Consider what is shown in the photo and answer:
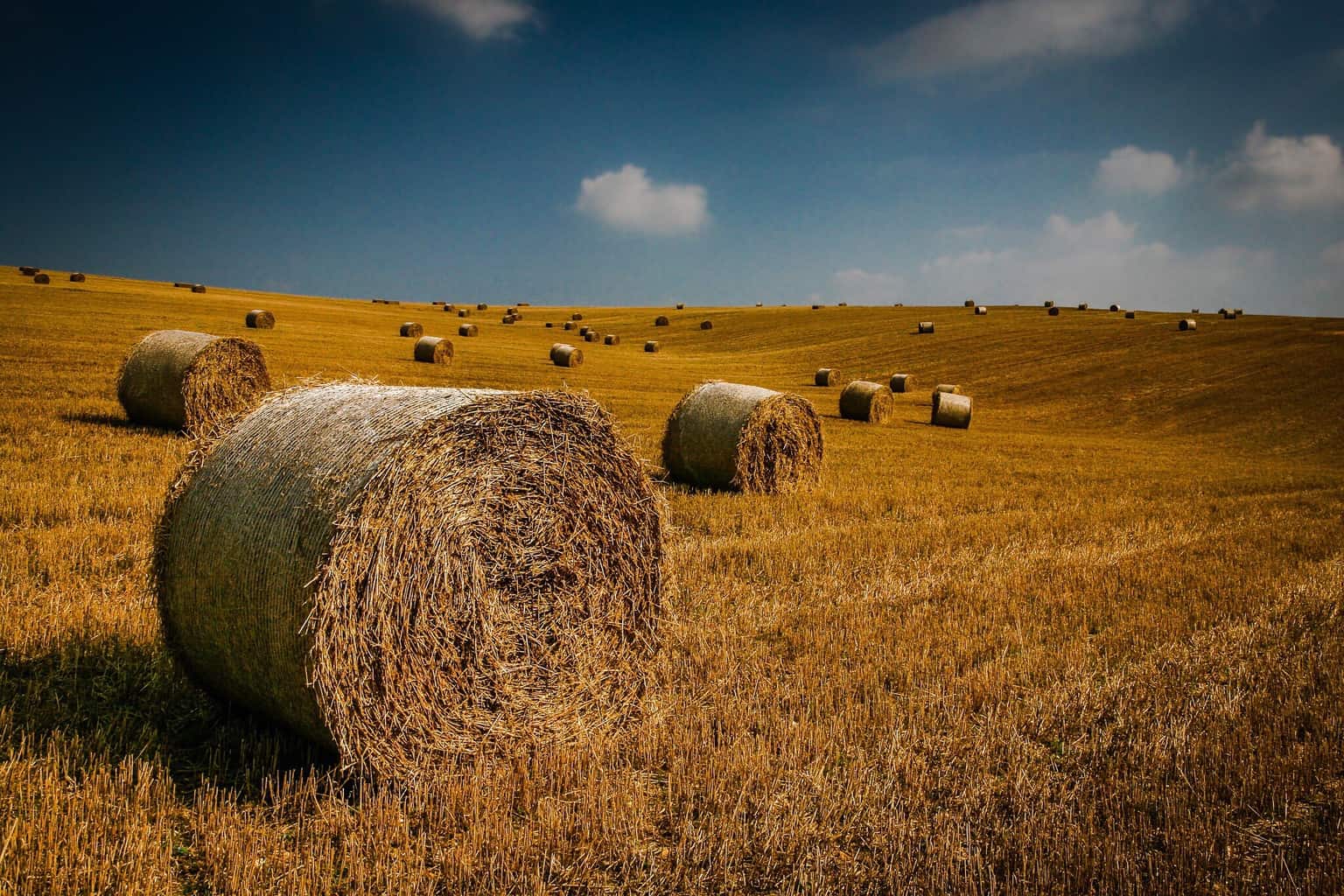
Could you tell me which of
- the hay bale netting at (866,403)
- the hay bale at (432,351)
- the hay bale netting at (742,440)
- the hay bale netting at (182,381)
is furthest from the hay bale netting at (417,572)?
the hay bale at (432,351)

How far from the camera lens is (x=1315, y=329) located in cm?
4256

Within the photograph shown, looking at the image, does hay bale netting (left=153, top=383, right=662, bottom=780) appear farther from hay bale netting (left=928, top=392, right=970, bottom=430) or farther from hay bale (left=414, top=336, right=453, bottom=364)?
hay bale (left=414, top=336, right=453, bottom=364)

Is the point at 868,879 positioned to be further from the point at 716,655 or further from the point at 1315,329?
the point at 1315,329

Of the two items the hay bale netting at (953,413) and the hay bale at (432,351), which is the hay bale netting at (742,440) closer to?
the hay bale netting at (953,413)

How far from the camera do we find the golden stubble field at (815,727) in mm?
3508

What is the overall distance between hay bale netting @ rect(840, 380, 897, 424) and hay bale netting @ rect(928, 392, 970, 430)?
1581mm

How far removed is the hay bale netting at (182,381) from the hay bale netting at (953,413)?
18370 millimetres

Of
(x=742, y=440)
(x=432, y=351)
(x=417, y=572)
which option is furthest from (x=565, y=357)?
(x=417, y=572)

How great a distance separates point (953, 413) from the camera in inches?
979

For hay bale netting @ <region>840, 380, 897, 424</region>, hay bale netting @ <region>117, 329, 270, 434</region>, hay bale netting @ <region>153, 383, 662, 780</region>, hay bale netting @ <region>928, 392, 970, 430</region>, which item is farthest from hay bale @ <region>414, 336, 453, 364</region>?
hay bale netting @ <region>153, 383, 662, 780</region>

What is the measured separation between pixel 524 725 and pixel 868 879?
2100mm

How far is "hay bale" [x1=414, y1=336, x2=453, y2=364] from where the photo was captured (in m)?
29.2

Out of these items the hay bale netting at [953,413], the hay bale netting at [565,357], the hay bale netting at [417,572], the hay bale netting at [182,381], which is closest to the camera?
the hay bale netting at [417,572]

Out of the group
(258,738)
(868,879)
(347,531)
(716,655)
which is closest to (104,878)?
(258,738)
